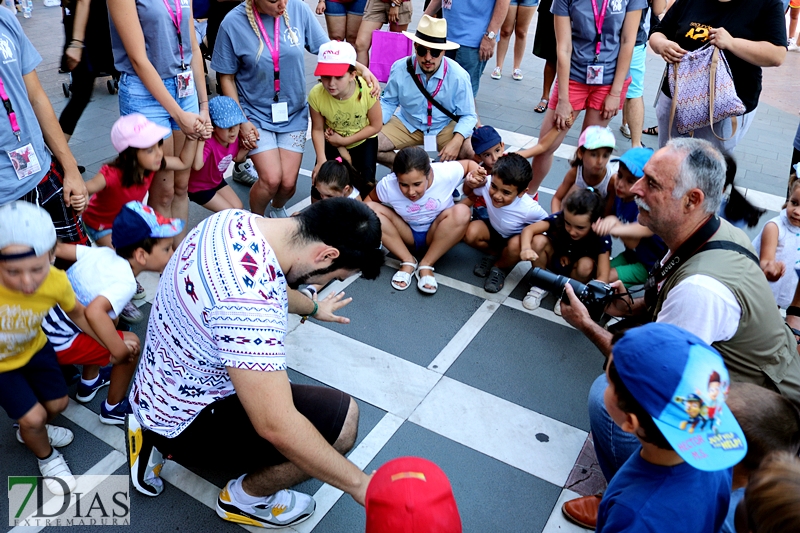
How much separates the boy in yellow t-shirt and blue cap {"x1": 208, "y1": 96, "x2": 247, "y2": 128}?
73.4 inches

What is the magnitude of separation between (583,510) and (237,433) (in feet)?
4.91

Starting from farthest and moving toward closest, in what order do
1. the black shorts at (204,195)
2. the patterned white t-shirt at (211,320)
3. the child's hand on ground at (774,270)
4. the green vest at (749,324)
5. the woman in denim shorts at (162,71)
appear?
the black shorts at (204,195)
the woman in denim shorts at (162,71)
the child's hand on ground at (774,270)
the green vest at (749,324)
the patterned white t-shirt at (211,320)

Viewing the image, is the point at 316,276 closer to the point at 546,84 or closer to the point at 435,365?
the point at 435,365

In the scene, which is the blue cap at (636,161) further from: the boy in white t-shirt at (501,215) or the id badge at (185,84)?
the id badge at (185,84)

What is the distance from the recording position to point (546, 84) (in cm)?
727

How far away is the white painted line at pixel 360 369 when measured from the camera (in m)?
3.33

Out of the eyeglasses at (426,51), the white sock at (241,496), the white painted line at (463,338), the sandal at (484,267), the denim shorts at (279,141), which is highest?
the eyeglasses at (426,51)

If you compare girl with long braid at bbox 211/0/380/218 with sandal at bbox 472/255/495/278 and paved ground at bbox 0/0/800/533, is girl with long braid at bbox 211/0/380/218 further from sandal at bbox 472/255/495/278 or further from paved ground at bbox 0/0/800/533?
sandal at bbox 472/255/495/278

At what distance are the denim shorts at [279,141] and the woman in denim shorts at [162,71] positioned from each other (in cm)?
51

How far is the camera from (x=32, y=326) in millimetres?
2535

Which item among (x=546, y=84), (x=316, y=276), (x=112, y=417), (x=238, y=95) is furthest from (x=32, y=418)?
(x=546, y=84)

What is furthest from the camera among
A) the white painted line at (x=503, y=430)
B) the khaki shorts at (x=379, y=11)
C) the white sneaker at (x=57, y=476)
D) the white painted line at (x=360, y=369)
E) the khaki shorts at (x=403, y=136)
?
the khaki shorts at (x=379, y=11)

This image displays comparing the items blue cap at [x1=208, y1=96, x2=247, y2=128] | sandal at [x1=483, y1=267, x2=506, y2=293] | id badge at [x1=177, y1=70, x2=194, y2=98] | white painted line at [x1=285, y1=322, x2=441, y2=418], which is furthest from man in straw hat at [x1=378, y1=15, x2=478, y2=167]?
white painted line at [x1=285, y1=322, x2=441, y2=418]

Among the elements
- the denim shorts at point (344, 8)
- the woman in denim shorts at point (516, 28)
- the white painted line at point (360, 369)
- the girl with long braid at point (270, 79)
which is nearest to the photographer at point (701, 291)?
the white painted line at point (360, 369)
